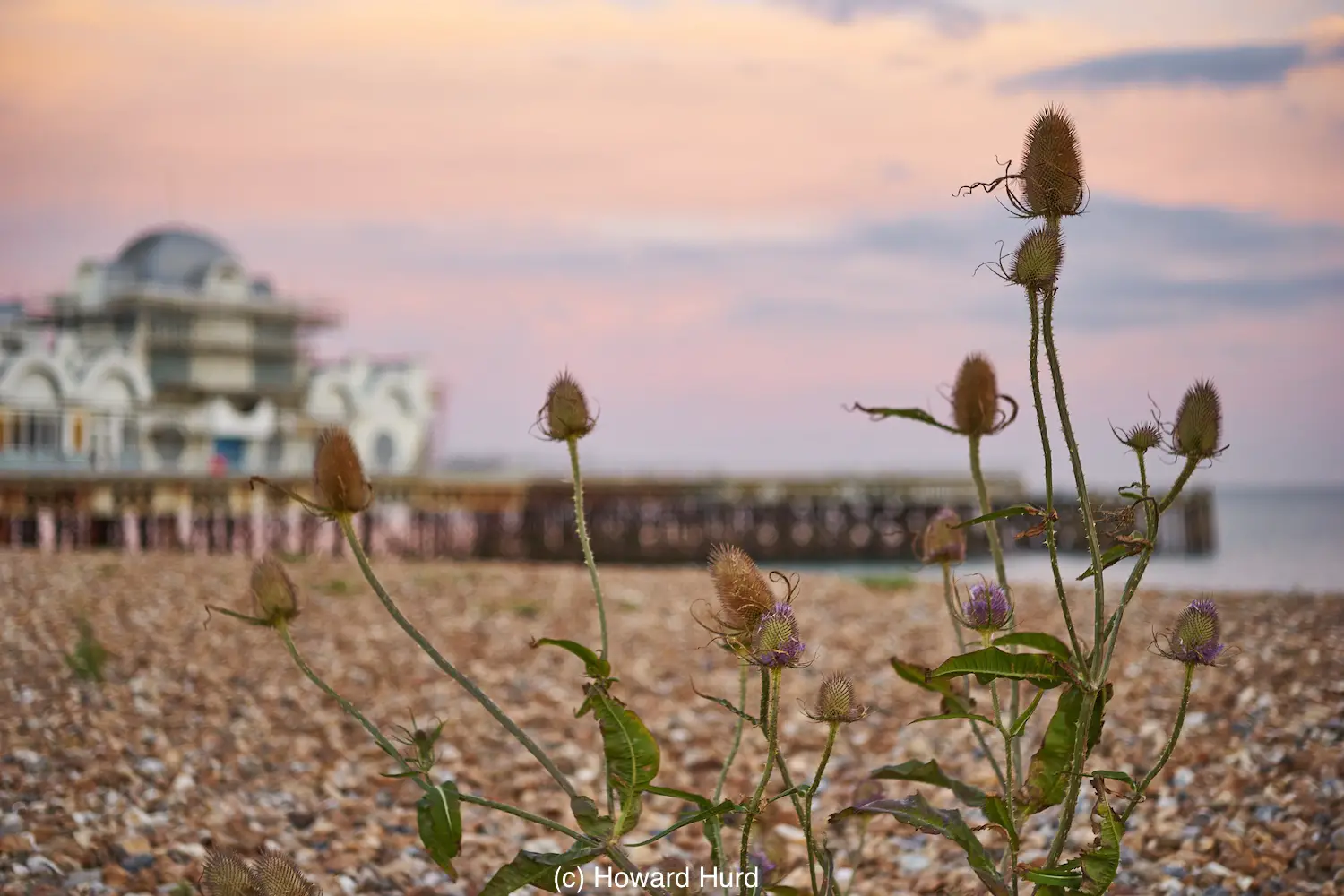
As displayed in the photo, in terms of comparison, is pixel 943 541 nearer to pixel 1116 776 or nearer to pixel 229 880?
pixel 1116 776

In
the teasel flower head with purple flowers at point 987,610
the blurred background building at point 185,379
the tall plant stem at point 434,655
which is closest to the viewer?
the tall plant stem at point 434,655

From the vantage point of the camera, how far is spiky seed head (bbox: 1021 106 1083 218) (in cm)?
198

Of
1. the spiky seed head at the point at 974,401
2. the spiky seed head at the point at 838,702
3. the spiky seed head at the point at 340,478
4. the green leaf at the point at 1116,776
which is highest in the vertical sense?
the spiky seed head at the point at 974,401

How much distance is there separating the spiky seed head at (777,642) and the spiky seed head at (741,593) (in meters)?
0.05

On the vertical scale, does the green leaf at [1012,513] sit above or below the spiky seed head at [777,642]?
above

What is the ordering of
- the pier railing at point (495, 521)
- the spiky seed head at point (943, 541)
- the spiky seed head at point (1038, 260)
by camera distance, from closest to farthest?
the spiky seed head at point (1038, 260)
the spiky seed head at point (943, 541)
the pier railing at point (495, 521)

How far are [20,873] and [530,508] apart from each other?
3314 cm

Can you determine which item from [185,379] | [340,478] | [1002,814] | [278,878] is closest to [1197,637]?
[1002,814]

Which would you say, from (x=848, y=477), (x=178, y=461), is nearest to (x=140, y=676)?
(x=178, y=461)

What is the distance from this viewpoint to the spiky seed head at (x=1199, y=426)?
2.09 m

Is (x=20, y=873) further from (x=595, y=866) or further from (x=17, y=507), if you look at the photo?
(x=17, y=507)

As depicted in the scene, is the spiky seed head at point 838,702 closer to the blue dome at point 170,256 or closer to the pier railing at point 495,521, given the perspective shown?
the pier railing at point 495,521

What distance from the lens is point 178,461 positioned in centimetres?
4662

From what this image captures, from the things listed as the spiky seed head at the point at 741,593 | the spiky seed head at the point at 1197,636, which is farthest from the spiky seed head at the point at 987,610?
the spiky seed head at the point at 741,593
